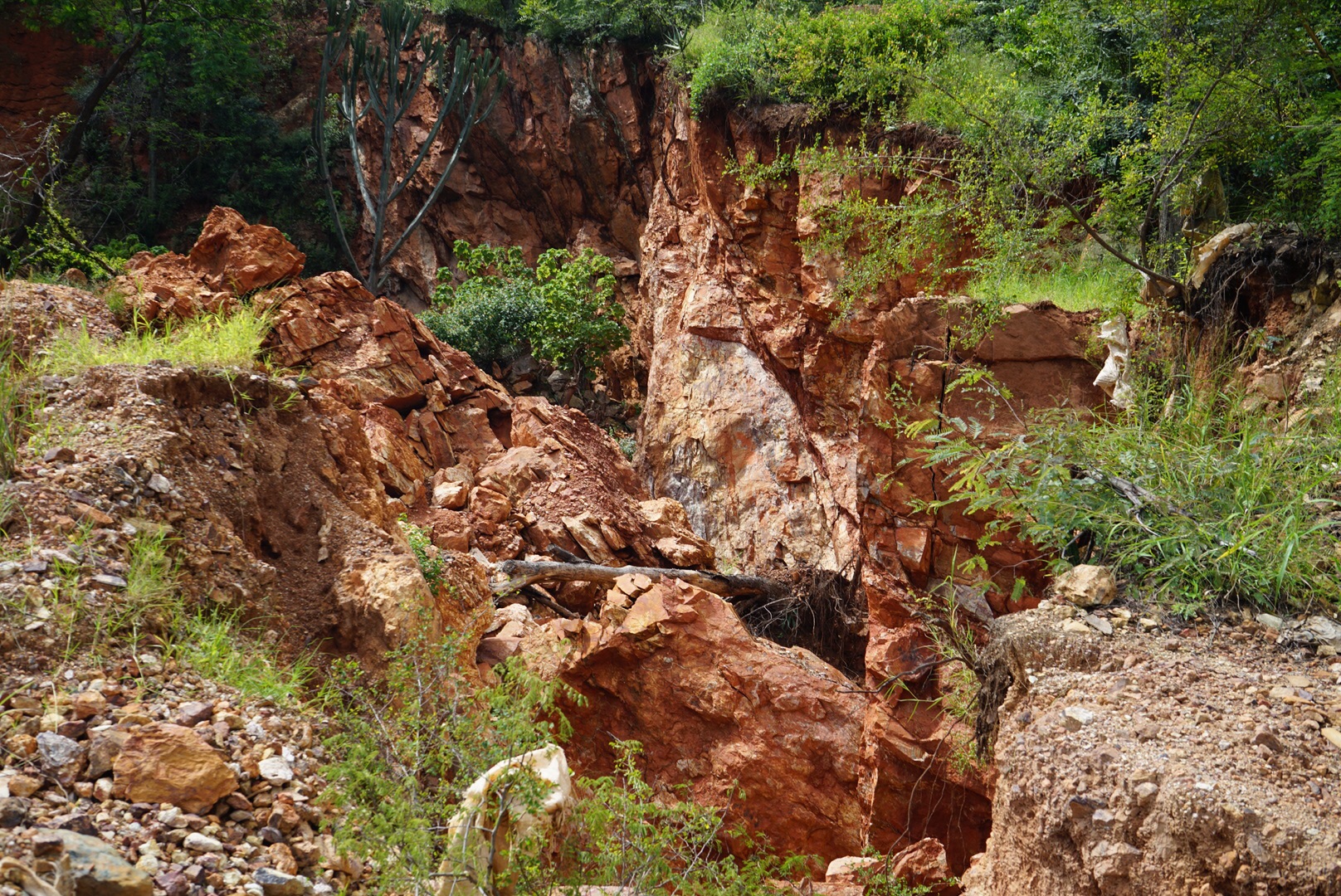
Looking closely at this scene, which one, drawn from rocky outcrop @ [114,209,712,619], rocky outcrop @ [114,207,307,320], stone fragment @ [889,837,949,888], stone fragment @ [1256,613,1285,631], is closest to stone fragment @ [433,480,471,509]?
rocky outcrop @ [114,209,712,619]

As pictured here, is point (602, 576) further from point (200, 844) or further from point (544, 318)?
point (200, 844)

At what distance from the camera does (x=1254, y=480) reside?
356 cm

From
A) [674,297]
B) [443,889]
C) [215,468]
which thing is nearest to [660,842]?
[443,889]

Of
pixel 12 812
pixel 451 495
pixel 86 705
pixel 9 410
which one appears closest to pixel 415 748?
pixel 86 705

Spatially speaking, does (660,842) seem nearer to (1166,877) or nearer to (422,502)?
(1166,877)

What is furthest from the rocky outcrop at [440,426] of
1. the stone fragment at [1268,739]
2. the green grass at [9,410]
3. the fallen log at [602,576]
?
the stone fragment at [1268,739]

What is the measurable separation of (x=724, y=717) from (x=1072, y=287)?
416 centimetres

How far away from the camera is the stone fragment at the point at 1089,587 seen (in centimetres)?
346

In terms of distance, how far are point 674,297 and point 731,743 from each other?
750 cm

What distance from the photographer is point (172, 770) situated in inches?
94.2

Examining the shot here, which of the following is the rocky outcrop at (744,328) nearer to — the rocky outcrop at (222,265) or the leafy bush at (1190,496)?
the leafy bush at (1190,496)

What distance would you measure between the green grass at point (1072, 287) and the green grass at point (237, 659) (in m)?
4.81

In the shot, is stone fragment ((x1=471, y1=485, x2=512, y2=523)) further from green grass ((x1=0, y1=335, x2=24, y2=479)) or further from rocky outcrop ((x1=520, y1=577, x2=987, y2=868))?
green grass ((x1=0, y1=335, x2=24, y2=479))

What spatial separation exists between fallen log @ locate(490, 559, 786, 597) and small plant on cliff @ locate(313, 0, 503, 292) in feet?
26.4
